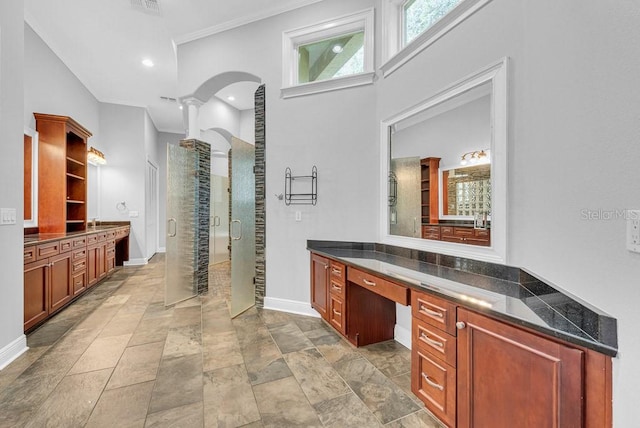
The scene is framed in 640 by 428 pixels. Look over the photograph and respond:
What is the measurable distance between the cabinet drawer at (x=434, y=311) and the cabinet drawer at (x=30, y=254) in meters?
3.35

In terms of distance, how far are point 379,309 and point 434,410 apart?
1.07 metres

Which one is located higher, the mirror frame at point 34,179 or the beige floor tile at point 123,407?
the mirror frame at point 34,179

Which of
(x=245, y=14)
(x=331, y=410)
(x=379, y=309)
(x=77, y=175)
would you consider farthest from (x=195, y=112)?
(x=331, y=410)

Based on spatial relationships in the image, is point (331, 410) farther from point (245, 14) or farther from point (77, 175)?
point (77, 175)

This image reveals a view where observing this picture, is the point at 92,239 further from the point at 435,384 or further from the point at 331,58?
the point at 435,384

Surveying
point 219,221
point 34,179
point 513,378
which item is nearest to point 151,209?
point 219,221

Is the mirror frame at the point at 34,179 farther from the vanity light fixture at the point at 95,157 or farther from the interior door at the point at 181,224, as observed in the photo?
the interior door at the point at 181,224

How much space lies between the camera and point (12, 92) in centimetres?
227

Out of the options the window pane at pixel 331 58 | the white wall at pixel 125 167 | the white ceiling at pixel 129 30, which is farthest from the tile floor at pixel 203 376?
the white ceiling at pixel 129 30

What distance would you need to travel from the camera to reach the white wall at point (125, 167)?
590cm

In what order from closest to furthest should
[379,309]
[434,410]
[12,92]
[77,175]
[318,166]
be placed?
1. [434,410]
2. [12,92]
3. [379,309]
4. [318,166]
5. [77,175]

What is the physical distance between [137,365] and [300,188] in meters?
2.15

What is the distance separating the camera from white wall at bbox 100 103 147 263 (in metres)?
5.90

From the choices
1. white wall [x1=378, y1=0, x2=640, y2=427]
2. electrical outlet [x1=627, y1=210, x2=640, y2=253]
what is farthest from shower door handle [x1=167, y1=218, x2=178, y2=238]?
electrical outlet [x1=627, y1=210, x2=640, y2=253]
